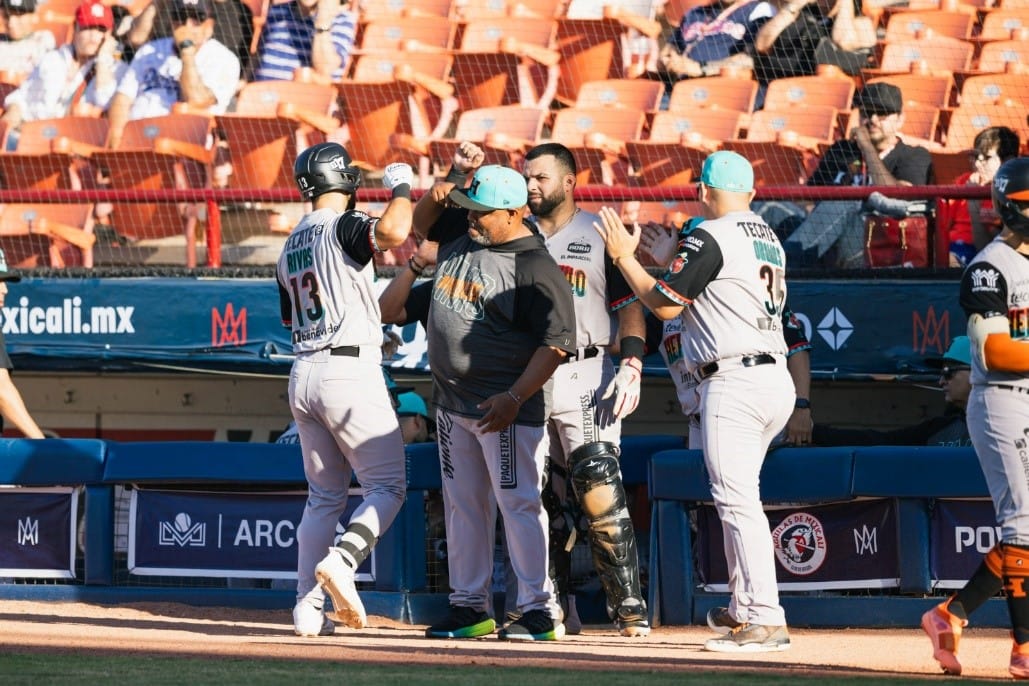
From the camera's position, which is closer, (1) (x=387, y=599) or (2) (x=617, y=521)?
(2) (x=617, y=521)

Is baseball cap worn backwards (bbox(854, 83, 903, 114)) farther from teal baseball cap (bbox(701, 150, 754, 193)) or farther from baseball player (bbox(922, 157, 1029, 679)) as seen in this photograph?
baseball player (bbox(922, 157, 1029, 679))

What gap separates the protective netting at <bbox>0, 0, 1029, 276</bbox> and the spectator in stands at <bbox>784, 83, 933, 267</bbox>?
0.02 meters

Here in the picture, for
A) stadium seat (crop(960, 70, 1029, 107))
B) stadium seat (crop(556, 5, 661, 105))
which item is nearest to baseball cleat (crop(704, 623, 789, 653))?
stadium seat (crop(960, 70, 1029, 107))

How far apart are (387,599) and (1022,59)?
6.39 m

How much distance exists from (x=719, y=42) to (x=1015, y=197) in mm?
6412

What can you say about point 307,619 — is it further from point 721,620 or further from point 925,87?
point 925,87

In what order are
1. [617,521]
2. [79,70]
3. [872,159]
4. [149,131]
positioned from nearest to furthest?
[617,521], [872,159], [149,131], [79,70]

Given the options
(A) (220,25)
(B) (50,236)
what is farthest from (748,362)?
(A) (220,25)

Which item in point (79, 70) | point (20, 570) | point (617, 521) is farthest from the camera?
point (79, 70)

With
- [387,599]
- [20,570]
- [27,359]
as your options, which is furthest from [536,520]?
[27,359]

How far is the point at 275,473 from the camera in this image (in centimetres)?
643

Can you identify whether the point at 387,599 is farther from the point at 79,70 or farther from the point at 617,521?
the point at 79,70

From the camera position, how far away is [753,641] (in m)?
5.09

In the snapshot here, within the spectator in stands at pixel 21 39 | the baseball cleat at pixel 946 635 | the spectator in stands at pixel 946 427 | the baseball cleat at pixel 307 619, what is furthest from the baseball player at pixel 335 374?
the spectator in stands at pixel 21 39
